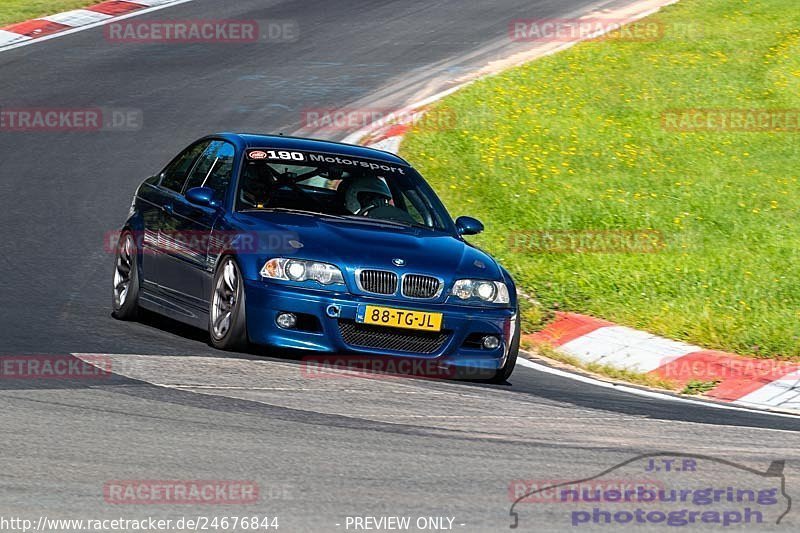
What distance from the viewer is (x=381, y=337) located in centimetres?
862

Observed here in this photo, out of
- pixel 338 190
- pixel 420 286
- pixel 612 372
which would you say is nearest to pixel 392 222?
pixel 338 190

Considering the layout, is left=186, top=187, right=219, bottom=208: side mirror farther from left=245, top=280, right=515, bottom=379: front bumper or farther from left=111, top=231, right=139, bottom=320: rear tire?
left=245, top=280, right=515, bottom=379: front bumper

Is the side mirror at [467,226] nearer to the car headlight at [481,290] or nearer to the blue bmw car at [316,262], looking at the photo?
the blue bmw car at [316,262]

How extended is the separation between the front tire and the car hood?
13.0 inches

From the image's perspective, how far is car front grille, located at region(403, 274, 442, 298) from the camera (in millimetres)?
8781

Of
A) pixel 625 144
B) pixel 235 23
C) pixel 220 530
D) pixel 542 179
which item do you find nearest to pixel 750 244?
pixel 542 179

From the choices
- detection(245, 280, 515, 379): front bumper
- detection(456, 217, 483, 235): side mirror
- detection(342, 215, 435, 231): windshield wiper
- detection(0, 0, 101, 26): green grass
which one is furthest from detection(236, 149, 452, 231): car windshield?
detection(0, 0, 101, 26): green grass

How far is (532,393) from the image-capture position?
8594 mm

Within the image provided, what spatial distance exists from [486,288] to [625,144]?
8.82 m

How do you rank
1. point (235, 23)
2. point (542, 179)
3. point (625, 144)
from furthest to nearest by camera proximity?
point (235, 23)
point (625, 144)
point (542, 179)

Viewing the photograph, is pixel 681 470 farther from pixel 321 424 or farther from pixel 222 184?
pixel 222 184

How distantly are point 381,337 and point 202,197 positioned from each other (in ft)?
5.81

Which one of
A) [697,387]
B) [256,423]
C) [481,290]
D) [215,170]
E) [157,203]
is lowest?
[697,387]

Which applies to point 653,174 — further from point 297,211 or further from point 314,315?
point 314,315
